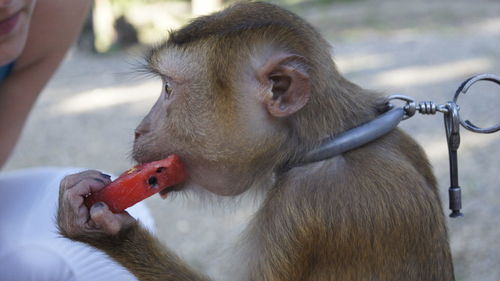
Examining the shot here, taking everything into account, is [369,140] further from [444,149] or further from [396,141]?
[444,149]

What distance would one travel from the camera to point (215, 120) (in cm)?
218

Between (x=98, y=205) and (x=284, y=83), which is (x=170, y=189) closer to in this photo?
(x=98, y=205)

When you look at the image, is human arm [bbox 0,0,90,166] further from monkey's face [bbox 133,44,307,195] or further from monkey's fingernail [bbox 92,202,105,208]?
monkey's fingernail [bbox 92,202,105,208]

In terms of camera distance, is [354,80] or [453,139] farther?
[354,80]

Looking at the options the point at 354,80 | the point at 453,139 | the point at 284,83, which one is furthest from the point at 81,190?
the point at 354,80

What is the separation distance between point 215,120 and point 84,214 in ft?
1.72

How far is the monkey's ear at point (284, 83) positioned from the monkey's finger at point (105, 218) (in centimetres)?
61

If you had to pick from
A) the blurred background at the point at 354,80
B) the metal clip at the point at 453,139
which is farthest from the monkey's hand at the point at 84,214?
the metal clip at the point at 453,139

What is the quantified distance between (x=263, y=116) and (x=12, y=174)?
1.75 metres

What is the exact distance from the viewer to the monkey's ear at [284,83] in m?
2.07

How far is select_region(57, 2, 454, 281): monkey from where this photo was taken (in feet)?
6.81

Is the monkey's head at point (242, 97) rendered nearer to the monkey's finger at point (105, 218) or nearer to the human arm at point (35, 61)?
the monkey's finger at point (105, 218)

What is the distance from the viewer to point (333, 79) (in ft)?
7.37

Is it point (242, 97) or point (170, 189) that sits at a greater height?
point (242, 97)
